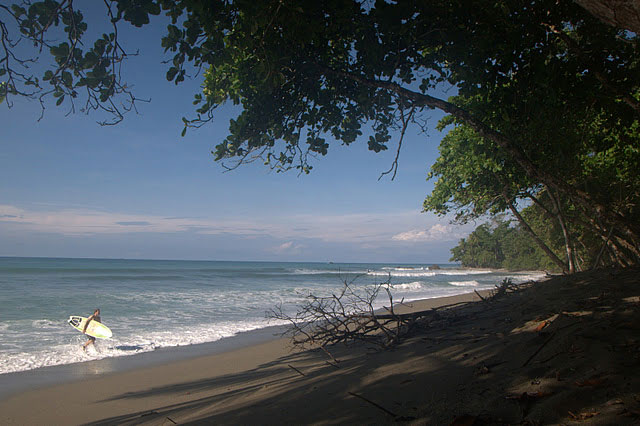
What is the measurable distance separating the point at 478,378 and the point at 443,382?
270mm

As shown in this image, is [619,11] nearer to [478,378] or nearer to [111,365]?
[478,378]

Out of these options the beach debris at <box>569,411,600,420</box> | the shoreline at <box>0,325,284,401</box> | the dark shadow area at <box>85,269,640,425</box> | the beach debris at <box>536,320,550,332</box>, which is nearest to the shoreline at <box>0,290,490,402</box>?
the shoreline at <box>0,325,284,401</box>

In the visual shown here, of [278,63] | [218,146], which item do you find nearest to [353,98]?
[278,63]

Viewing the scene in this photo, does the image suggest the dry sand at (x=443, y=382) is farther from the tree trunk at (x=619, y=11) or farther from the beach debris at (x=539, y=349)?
the tree trunk at (x=619, y=11)

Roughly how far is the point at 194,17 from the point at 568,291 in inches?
226

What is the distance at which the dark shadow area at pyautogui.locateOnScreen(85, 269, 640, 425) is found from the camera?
2023 mm

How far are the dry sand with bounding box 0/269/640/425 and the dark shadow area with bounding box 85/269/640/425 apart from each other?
0.01m

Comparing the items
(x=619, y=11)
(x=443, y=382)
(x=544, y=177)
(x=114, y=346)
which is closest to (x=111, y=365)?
(x=114, y=346)

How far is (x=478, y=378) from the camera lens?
2707 mm

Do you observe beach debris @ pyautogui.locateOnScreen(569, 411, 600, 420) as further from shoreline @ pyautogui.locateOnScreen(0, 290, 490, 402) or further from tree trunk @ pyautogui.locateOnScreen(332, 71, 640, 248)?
shoreline @ pyautogui.locateOnScreen(0, 290, 490, 402)

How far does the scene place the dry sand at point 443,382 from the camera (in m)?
2.07

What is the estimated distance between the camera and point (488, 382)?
2.56 metres

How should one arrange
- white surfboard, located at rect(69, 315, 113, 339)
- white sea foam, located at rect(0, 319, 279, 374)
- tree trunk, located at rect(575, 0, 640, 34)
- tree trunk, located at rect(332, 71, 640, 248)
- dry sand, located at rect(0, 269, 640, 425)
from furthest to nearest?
white surfboard, located at rect(69, 315, 113, 339) → white sea foam, located at rect(0, 319, 279, 374) → tree trunk, located at rect(332, 71, 640, 248) → dry sand, located at rect(0, 269, 640, 425) → tree trunk, located at rect(575, 0, 640, 34)

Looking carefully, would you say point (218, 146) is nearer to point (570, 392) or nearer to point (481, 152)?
point (570, 392)
